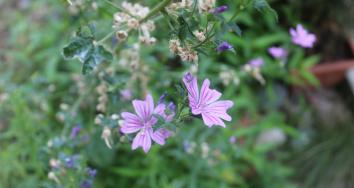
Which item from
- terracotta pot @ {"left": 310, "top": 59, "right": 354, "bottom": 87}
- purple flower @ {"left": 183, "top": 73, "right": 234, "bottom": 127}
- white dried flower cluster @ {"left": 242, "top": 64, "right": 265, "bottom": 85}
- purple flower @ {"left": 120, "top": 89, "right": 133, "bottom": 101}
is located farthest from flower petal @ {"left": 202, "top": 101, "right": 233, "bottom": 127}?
terracotta pot @ {"left": 310, "top": 59, "right": 354, "bottom": 87}

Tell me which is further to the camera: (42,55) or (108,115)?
(42,55)

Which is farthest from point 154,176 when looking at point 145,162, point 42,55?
point 42,55

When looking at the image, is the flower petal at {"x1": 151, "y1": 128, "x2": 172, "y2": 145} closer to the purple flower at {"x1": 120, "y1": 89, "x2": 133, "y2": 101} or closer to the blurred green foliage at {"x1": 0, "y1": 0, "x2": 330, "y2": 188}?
the blurred green foliage at {"x1": 0, "y1": 0, "x2": 330, "y2": 188}

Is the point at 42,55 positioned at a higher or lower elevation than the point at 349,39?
lower

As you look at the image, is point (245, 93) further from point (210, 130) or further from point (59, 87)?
point (59, 87)

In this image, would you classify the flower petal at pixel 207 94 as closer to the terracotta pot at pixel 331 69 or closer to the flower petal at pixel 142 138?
the flower petal at pixel 142 138

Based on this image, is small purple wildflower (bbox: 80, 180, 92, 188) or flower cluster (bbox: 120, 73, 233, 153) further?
small purple wildflower (bbox: 80, 180, 92, 188)
